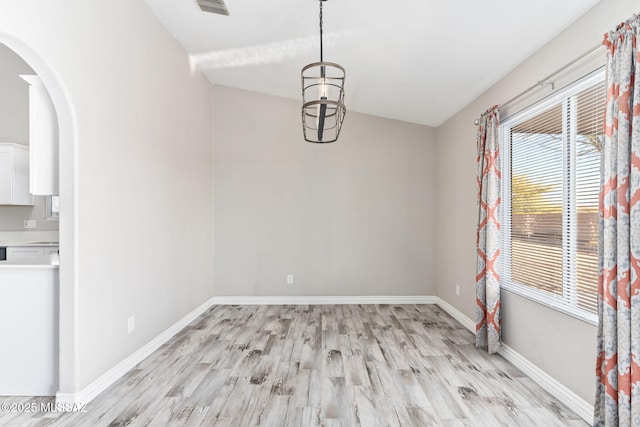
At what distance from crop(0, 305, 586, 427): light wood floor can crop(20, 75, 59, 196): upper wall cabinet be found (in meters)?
1.49

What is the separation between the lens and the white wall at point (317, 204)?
16.7ft

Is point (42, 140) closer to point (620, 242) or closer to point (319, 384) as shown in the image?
point (319, 384)

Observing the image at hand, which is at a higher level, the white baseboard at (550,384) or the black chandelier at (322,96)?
the black chandelier at (322,96)

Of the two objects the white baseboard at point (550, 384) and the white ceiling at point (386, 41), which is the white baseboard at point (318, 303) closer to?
the white baseboard at point (550, 384)

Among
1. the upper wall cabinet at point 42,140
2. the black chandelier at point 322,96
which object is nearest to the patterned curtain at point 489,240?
the black chandelier at point 322,96

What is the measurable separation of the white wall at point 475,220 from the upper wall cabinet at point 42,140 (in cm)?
366

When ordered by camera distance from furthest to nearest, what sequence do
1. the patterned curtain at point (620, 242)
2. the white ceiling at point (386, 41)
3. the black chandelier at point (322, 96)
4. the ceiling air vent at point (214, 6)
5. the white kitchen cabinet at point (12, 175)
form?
1. the white kitchen cabinet at point (12, 175)
2. the ceiling air vent at point (214, 6)
3. the white ceiling at point (386, 41)
4. the black chandelier at point (322, 96)
5. the patterned curtain at point (620, 242)

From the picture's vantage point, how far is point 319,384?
2.64 metres

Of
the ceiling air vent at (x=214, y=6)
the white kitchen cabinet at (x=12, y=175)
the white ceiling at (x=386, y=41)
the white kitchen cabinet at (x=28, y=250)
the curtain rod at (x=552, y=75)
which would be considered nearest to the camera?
the curtain rod at (x=552, y=75)

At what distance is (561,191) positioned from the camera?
102 inches

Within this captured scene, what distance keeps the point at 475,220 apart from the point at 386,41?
2.14m


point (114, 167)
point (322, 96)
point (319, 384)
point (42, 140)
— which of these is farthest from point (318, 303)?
point (42, 140)

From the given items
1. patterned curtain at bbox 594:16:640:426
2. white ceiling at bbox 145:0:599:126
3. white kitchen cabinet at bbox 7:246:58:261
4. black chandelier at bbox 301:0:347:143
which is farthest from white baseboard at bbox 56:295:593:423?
white ceiling at bbox 145:0:599:126

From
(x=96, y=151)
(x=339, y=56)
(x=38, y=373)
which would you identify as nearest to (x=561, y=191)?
(x=339, y=56)
